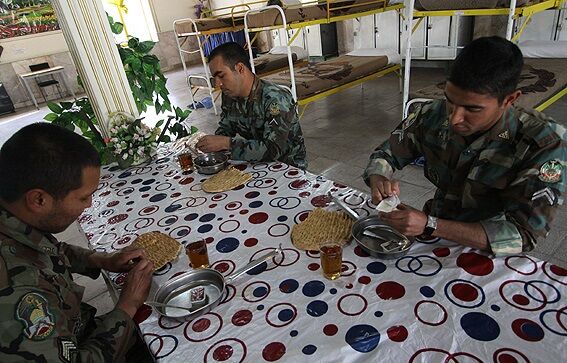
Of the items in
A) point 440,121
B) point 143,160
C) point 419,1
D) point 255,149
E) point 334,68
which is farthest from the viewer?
point 334,68

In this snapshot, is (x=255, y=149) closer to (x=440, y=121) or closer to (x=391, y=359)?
(x=440, y=121)

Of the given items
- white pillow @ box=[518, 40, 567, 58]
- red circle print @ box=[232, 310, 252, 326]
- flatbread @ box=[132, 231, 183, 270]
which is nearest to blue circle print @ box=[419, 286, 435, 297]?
red circle print @ box=[232, 310, 252, 326]

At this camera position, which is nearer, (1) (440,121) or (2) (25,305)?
(2) (25,305)

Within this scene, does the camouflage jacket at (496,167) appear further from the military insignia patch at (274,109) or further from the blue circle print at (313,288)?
the military insignia patch at (274,109)

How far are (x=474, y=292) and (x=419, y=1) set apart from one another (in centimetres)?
287

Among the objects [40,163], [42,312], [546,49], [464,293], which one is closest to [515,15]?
[546,49]

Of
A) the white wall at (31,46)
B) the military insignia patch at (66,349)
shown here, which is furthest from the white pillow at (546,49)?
the white wall at (31,46)

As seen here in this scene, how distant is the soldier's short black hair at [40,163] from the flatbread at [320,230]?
641 millimetres

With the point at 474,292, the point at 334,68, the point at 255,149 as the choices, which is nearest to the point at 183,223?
the point at 255,149

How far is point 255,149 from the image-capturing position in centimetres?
174

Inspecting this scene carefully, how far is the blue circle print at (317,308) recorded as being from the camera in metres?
0.84

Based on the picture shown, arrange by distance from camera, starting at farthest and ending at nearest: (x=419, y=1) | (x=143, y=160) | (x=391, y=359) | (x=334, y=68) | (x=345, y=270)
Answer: (x=334, y=68)
(x=419, y=1)
(x=143, y=160)
(x=345, y=270)
(x=391, y=359)

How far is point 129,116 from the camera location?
7.46 ft

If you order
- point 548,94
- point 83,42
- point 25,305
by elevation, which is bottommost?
point 548,94
